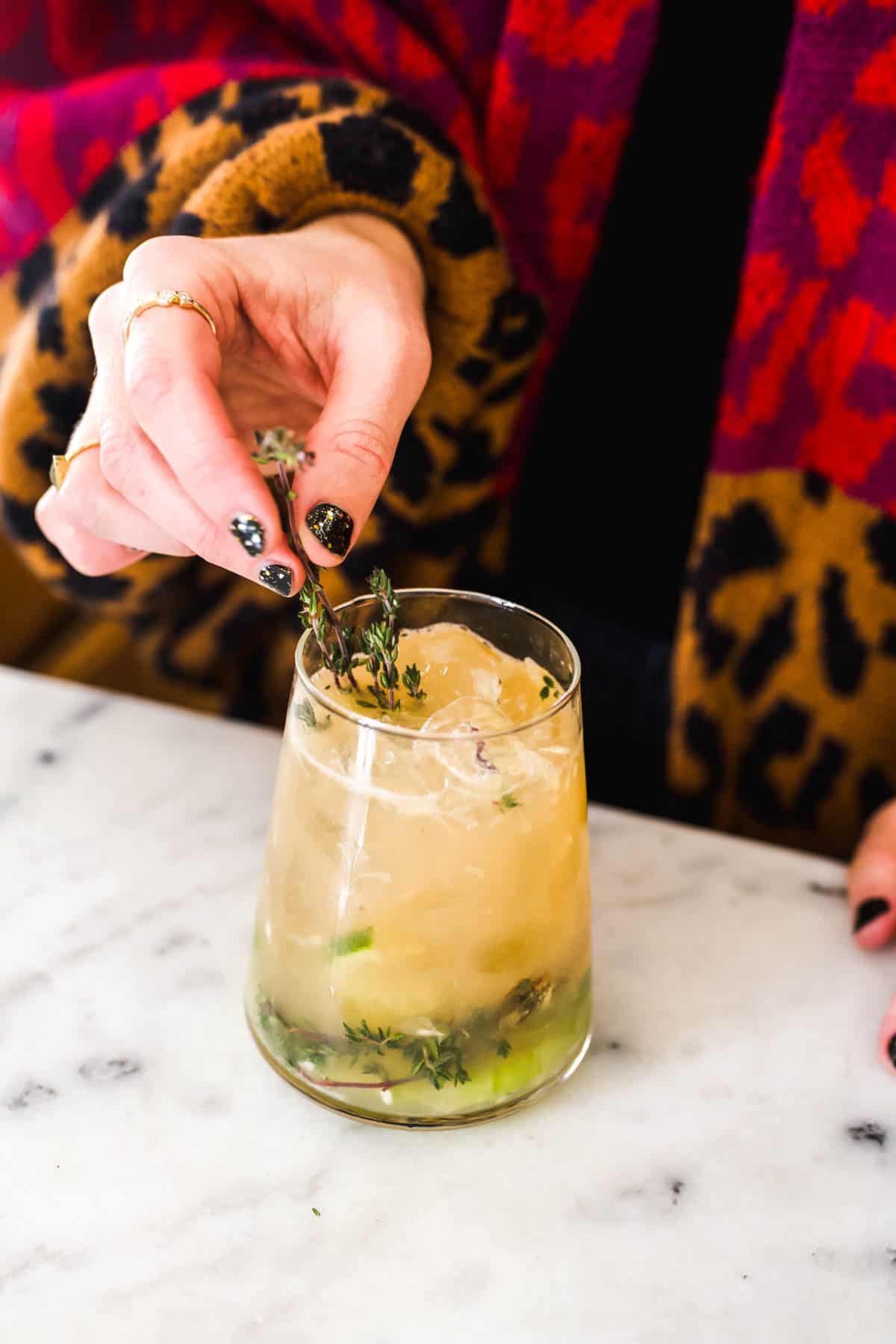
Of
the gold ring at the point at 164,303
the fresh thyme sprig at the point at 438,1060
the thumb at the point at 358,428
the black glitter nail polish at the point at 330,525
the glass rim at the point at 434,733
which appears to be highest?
the gold ring at the point at 164,303

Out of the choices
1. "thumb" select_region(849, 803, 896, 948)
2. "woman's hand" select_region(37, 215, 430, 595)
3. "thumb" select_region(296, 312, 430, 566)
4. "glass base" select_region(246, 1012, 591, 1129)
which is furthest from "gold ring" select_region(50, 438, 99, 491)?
"thumb" select_region(849, 803, 896, 948)

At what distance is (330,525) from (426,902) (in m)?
0.14

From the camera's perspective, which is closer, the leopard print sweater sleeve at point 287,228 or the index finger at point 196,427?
the index finger at point 196,427

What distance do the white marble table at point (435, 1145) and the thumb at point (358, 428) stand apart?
0.76 ft

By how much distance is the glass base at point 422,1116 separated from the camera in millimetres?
469

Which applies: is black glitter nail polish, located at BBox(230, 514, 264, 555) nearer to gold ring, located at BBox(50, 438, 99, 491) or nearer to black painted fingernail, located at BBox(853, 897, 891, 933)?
gold ring, located at BBox(50, 438, 99, 491)

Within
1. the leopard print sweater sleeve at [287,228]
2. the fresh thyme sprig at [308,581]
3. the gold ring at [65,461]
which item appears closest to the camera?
the fresh thyme sprig at [308,581]

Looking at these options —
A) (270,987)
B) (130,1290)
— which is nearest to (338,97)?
(270,987)

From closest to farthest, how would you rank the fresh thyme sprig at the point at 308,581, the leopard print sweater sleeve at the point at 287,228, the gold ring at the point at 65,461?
1. the fresh thyme sprig at the point at 308,581
2. the gold ring at the point at 65,461
3. the leopard print sweater sleeve at the point at 287,228

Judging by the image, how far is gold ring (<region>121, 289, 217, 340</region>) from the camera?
17.7 inches

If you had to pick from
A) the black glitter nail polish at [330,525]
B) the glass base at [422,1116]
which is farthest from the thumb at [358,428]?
the glass base at [422,1116]

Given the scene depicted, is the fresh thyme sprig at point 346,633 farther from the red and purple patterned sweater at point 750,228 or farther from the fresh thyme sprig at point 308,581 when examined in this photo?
the red and purple patterned sweater at point 750,228

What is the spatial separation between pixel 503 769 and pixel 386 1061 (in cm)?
13

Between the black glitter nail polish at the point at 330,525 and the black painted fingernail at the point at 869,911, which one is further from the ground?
the black glitter nail polish at the point at 330,525
